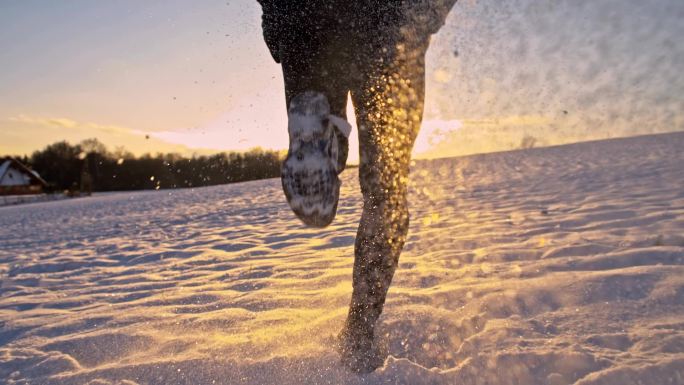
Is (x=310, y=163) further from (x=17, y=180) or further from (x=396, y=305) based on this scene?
(x=17, y=180)

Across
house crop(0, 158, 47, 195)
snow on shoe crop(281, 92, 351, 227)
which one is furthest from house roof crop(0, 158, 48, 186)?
snow on shoe crop(281, 92, 351, 227)

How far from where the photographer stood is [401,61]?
178 cm

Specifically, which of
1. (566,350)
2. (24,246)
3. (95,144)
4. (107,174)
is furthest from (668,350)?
(95,144)

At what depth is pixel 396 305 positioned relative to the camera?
2643 millimetres

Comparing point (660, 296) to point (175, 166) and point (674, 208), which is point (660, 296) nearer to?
point (674, 208)

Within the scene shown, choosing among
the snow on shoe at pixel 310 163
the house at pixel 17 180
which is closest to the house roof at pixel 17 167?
the house at pixel 17 180

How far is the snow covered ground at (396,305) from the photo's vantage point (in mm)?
1937

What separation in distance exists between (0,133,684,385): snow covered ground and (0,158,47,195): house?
39901mm

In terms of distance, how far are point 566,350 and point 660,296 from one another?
0.82 m

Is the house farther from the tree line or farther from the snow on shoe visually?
the snow on shoe

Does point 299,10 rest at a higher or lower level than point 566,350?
higher

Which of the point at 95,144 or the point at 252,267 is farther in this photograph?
the point at 95,144

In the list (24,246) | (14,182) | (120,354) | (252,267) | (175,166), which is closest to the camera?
(120,354)

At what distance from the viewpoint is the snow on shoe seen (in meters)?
1.78
